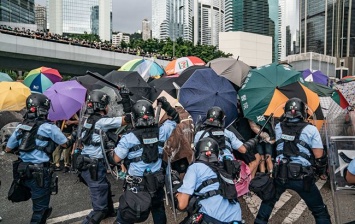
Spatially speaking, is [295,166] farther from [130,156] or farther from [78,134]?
[78,134]

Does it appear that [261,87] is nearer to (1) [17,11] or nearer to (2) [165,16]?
(2) [165,16]

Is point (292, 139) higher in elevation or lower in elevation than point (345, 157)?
higher

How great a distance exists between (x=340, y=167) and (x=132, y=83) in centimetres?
518

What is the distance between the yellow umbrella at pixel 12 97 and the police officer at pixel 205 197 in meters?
7.67

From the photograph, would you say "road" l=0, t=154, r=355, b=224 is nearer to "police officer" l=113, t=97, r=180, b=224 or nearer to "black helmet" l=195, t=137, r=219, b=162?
"police officer" l=113, t=97, r=180, b=224

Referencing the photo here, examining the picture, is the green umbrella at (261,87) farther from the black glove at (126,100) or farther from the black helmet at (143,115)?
the black helmet at (143,115)

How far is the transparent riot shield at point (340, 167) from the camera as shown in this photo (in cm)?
384

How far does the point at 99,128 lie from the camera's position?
523cm

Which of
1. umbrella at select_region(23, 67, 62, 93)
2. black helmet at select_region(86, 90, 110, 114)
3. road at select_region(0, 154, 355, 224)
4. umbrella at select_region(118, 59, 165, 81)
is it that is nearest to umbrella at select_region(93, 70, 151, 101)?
road at select_region(0, 154, 355, 224)

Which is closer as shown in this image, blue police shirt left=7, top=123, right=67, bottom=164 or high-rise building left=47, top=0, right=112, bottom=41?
blue police shirt left=7, top=123, right=67, bottom=164

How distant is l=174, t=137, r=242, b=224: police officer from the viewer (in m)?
3.48

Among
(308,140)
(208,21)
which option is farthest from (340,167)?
(208,21)

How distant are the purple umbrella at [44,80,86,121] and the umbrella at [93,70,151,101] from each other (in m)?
0.42

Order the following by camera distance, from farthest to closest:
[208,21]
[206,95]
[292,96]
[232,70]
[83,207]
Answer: [208,21] → [232,70] → [206,95] → [292,96] → [83,207]
